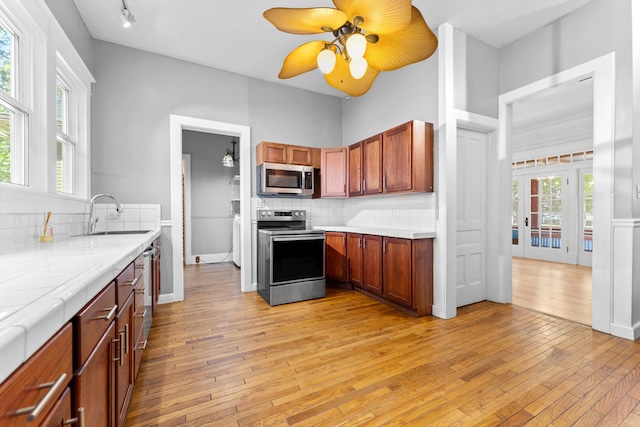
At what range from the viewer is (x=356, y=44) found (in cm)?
147

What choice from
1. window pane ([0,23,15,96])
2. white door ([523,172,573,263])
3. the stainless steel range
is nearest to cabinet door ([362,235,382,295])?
the stainless steel range

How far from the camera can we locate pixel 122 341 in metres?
1.25

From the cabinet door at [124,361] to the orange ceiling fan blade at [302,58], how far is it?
168 cm

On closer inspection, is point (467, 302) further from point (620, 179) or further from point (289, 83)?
point (289, 83)

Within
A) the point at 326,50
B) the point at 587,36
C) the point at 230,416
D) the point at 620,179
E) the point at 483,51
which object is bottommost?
the point at 230,416

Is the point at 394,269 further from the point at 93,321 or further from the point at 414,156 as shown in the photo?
the point at 93,321

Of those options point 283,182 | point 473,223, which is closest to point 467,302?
point 473,223

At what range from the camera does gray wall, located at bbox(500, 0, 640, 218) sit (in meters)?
2.38

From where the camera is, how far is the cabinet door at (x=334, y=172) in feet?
13.3

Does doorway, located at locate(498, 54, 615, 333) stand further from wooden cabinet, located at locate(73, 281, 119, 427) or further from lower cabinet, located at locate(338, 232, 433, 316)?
wooden cabinet, located at locate(73, 281, 119, 427)

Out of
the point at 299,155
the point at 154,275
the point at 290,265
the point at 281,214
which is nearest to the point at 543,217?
the point at 299,155

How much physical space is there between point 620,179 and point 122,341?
148 inches

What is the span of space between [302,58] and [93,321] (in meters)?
1.76

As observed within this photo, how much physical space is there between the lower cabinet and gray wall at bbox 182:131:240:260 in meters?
3.32
